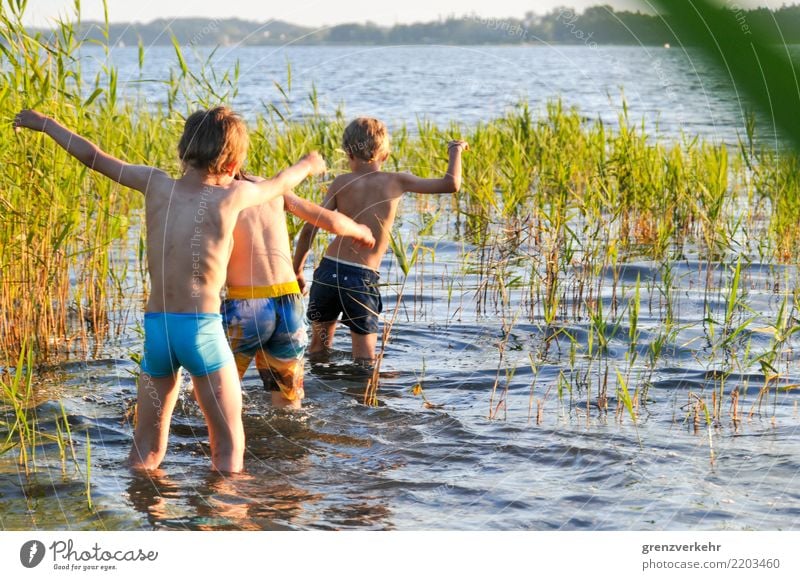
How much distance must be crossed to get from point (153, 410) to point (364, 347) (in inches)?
84.9

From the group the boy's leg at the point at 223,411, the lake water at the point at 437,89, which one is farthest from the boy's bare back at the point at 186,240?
the lake water at the point at 437,89

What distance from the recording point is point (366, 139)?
5.03 m

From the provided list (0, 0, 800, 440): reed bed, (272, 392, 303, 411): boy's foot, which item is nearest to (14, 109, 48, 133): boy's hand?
(0, 0, 800, 440): reed bed

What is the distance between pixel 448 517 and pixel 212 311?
121cm

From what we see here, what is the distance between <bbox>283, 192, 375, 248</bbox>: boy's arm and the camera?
12.9ft

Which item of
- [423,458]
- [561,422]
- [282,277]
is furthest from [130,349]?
[561,422]

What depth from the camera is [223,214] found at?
3307 millimetres

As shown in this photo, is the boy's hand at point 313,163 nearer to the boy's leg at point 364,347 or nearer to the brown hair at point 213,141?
the brown hair at point 213,141

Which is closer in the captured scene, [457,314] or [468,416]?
[468,416]

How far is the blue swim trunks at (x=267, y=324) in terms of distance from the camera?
403cm

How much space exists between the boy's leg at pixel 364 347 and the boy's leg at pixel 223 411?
6.37 feet

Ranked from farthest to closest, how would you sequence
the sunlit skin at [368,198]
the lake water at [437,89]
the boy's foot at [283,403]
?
the lake water at [437,89] < the sunlit skin at [368,198] < the boy's foot at [283,403]

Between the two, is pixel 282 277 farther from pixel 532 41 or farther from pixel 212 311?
pixel 532 41
